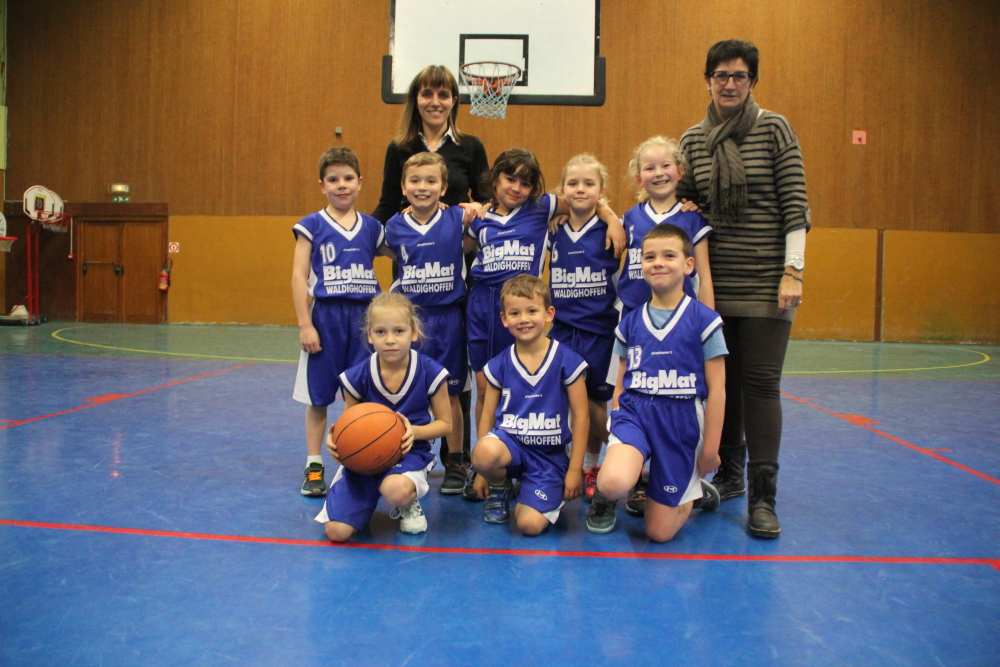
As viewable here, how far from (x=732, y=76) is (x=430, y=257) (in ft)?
4.42

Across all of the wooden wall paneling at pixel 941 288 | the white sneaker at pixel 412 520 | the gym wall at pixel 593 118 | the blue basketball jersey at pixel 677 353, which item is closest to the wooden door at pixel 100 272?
the gym wall at pixel 593 118

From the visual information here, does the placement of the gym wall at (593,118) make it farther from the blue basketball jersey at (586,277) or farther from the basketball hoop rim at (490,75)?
the blue basketball jersey at (586,277)

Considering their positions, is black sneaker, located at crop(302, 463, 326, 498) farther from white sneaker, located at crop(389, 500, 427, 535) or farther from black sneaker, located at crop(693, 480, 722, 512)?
black sneaker, located at crop(693, 480, 722, 512)

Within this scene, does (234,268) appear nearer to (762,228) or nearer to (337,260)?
(337,260)

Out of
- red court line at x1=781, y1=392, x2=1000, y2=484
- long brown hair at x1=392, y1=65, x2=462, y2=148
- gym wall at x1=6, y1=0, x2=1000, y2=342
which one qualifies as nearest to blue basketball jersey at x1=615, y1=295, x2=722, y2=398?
long brown hair at x1=392, y1=65, x2=462, y2=148

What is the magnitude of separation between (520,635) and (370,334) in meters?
1.20

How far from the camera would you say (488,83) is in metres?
7.66

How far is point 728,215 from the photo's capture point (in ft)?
8.11

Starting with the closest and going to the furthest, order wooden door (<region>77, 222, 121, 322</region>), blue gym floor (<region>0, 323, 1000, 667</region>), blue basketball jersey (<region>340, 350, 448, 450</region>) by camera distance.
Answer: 1. blue gym floor (<region>0, 323, 1000, 667</region>)
2. blue basketball jersey (<region>340, 350, 448, 450</region>)
3. wooden door (<region>77, 222, 121, 322</region>)

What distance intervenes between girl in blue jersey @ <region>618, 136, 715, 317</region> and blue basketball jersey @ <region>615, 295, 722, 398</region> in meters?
0.21

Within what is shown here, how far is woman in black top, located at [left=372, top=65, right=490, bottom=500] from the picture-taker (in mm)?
3014

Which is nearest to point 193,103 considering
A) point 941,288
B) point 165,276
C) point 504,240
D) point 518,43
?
point 165,276

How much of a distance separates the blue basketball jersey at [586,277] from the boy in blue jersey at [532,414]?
29 centimetres

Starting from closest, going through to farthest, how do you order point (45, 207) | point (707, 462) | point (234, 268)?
point (707, 462) < point (45, 207) < point (234, 268)
